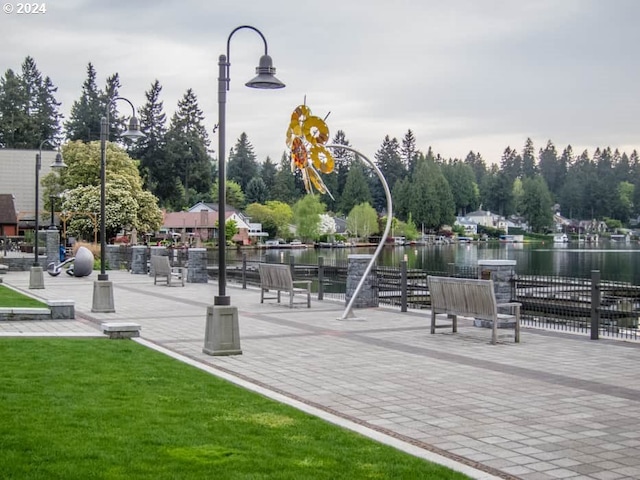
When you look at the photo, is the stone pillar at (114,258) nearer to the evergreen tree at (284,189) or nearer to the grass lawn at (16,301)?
the grass lawn at (16,301)

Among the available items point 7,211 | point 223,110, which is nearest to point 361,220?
point 7,211

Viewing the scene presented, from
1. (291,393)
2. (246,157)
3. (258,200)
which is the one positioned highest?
(246,157)

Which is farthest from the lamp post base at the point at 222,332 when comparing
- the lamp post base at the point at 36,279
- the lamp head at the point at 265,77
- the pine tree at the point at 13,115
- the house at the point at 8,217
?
the pine tree at the point at 13,115

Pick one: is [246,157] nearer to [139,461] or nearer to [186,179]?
[186,179]

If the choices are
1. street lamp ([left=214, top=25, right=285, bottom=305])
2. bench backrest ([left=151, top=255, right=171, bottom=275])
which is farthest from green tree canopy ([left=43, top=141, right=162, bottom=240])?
street lamp ([left=214, top=25, right=285, bottom=305])

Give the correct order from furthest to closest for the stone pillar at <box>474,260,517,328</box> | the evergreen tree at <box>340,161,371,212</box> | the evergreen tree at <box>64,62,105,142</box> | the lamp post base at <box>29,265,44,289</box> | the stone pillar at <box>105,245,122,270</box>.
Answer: the evergreen tree at <box>340,161,371,212</box>, the evergreen tree at <box>64,62,105,142</box>, the stone pillar at <box>105,245,122,270</box>, the lamp post base at <box>29,265,44,289</box>, the stone pillar at <box>474,260,517,328</box>

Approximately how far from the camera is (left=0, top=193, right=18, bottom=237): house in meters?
70.1

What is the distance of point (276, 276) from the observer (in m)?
19.0

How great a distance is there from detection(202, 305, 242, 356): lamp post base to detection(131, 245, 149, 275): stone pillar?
23845mm

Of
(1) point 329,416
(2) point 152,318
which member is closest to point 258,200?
(2) point 152,318

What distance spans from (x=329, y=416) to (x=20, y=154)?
250 feet

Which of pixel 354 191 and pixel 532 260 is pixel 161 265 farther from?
pixel 354 191

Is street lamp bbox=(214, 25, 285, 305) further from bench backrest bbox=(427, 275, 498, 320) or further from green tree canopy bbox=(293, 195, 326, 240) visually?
green tree canopy bbox=(293, 195, 326, 240)

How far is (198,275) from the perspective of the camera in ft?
92.7
